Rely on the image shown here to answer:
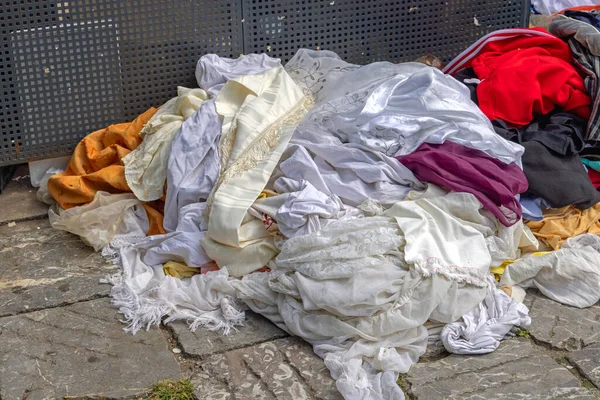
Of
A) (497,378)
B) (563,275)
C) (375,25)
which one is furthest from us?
(375,25)

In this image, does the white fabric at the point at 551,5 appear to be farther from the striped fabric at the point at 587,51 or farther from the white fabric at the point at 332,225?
the white fabric at the point at 332,225

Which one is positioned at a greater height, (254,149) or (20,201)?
(254,149)

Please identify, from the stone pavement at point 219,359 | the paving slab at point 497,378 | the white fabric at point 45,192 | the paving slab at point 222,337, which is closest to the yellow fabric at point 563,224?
the stone pavement at point 219,359

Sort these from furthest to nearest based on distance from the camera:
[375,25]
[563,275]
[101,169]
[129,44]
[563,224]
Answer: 1. [375,25]
2. [129,44]
3. [101,169]
4. [563,224]
5. [563,275]

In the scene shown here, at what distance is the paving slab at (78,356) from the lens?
332 centimetres

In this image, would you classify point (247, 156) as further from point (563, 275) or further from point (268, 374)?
point (563, 275)

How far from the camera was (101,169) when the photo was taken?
15.2 ft

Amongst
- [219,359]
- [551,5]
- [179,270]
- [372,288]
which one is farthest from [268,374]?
[551,5]

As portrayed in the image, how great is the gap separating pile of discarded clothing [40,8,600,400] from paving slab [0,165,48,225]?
99mm

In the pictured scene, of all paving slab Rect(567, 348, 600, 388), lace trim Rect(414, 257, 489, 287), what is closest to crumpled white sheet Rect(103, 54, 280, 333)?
lace trim Rect(414, 257, 489, 287)

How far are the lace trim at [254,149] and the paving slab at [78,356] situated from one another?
0.75m

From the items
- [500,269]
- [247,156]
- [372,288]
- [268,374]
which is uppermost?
[247,156]

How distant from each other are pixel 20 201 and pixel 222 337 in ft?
5.81

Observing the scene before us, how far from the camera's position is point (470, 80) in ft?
15.8
